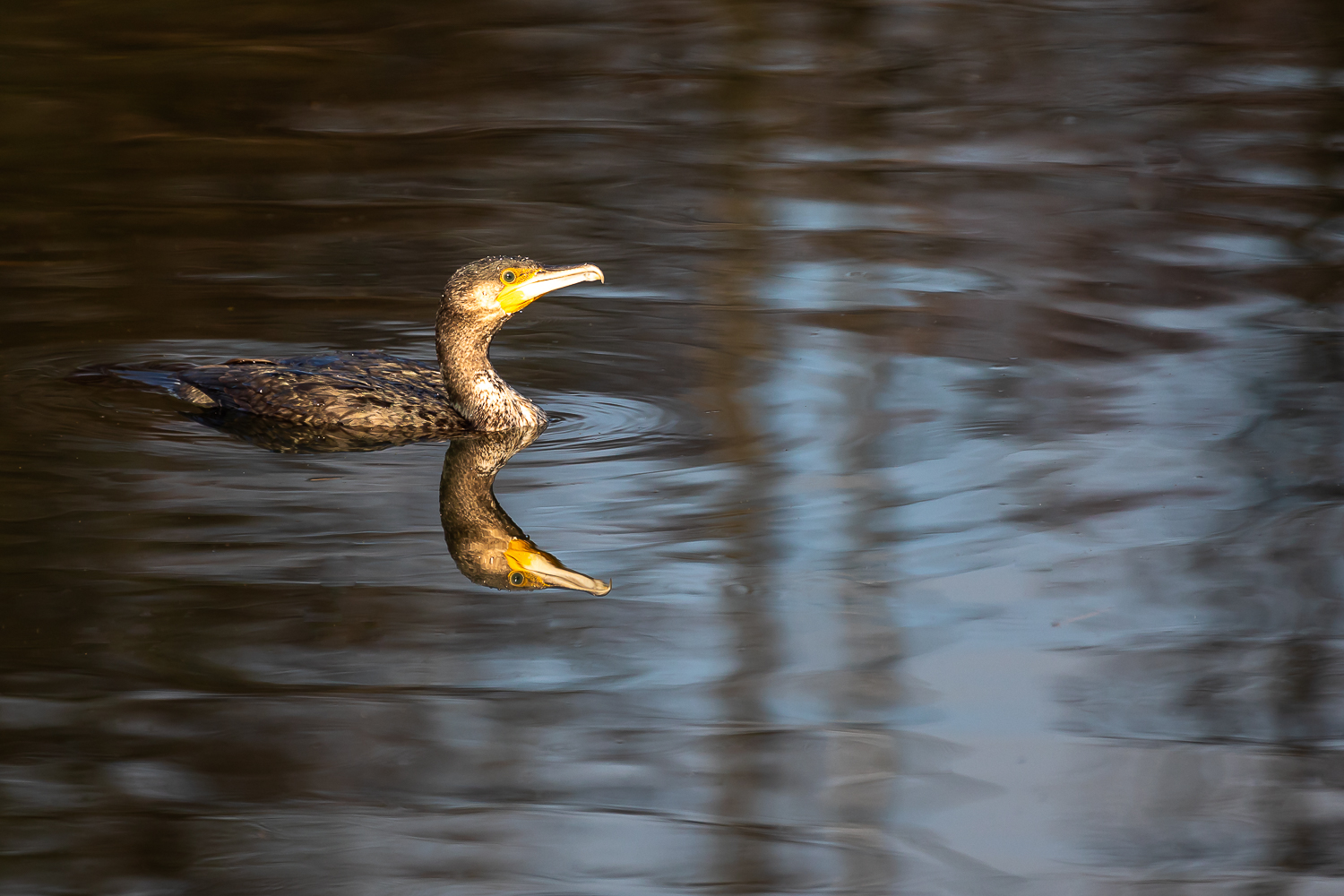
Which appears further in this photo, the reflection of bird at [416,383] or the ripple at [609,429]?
the reflection of bird at [416,383]

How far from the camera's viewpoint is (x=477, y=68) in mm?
12234

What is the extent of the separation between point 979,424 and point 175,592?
9.79ft

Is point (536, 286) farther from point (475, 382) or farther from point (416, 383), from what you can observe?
point (416, 383)

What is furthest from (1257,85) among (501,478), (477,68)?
(501,478)

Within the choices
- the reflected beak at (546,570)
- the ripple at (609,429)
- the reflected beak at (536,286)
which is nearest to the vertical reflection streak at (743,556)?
the ripple at (609,429)

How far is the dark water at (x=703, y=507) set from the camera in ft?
12.4

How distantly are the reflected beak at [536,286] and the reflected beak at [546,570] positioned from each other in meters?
1.42

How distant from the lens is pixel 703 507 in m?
5.52

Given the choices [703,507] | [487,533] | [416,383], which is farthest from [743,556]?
[416,383]

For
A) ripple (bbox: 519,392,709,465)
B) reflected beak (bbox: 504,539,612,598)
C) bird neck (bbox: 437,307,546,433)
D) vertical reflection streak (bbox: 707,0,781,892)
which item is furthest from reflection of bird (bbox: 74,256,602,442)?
reflected beak (bbox: 504,539,612,598)

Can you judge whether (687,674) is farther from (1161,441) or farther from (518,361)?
(518,361)

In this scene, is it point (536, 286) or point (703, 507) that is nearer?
point (703, 507)

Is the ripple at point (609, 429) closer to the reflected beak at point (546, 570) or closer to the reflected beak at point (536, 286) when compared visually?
the reflected beak at point (536, 286)

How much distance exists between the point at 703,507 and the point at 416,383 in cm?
161
